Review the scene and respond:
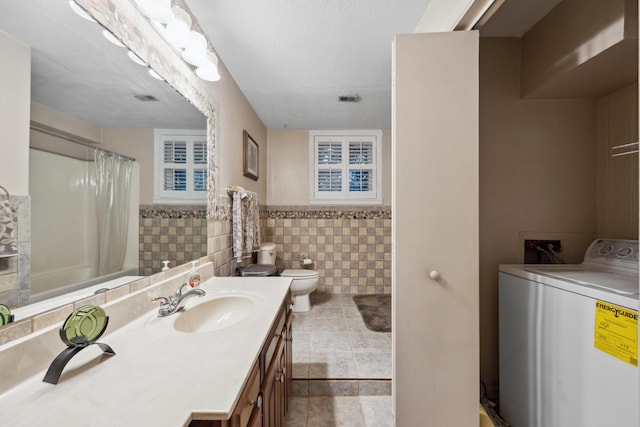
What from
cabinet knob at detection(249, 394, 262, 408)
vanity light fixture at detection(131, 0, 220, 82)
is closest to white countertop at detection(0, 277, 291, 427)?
cabinet knob at detection(249, 394, 262, 408)

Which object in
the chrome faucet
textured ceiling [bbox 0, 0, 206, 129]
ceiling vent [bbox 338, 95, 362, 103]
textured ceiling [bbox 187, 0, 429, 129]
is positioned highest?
ceiling vent [bbox 338, 95, 362, 103]

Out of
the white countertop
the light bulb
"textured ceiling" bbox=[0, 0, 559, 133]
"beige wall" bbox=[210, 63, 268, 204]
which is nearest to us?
the white countertop

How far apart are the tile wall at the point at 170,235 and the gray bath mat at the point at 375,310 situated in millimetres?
1707

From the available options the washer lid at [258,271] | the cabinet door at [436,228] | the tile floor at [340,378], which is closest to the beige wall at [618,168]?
the cabinet door at [436,228]

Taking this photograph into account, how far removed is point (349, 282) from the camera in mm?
3145

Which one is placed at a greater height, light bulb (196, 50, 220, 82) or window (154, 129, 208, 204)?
light bulb (196, 50, 220, 82)

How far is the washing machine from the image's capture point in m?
0.86

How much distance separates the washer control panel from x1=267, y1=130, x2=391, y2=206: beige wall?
1.95 metres

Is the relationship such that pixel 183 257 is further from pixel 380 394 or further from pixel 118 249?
pixel 380 394

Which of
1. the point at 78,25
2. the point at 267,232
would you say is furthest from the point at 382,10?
the point at 267,232

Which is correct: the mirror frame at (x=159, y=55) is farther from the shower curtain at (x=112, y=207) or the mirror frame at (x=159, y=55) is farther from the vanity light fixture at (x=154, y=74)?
the shower curtain at (x=112, y=207)

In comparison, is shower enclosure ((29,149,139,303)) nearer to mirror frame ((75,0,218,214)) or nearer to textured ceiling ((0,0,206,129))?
textured ceiling ((0,0,206,129))

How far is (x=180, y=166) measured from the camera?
124 cm

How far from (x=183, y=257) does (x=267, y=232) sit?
1884 mm
